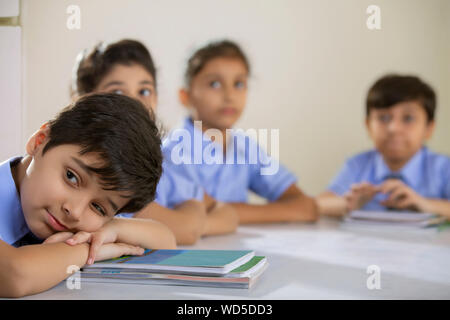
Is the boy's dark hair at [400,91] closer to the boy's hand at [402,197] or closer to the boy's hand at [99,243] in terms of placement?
the boy's hand at [402,197]

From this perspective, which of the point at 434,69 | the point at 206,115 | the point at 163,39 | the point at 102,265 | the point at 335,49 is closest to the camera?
the point at 102,265

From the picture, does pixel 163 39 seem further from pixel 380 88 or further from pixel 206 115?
pixel 380 88

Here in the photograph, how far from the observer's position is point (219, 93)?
4.63ft

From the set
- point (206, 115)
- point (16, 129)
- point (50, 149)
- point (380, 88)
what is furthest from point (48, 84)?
point (380, 88)

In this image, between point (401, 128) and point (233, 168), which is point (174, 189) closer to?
point (233, 168)

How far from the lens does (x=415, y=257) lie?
0.89 meters

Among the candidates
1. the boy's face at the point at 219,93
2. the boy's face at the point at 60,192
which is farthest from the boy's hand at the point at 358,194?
the boy's face at the point at 60,192

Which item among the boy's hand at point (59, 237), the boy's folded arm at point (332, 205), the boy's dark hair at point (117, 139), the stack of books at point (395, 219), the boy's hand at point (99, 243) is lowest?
the boy's folded arm at point (332, 205)

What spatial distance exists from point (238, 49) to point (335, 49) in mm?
240

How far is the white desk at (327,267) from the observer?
605 millimetres

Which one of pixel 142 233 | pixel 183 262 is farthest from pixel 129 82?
pixel 183 262

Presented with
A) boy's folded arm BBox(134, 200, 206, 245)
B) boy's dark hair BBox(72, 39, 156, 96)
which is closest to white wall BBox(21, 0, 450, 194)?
boy's dark hair BBox(72, 39, 156, 96)

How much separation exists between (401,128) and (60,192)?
1.35 m

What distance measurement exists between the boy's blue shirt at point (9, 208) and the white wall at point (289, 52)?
13 centimetres
